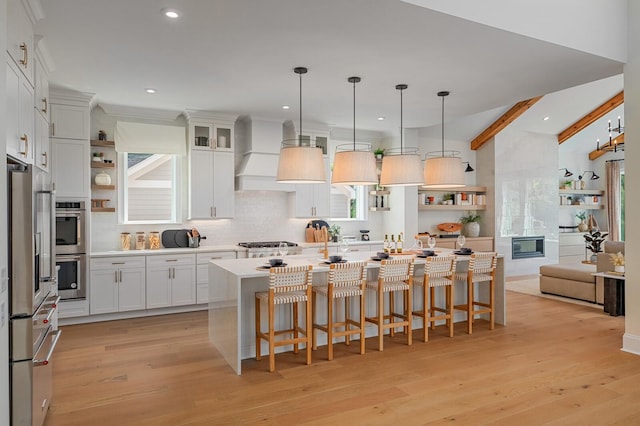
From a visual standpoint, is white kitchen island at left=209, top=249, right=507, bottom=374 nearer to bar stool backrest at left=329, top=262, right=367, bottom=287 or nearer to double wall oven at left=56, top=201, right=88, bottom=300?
bar stool backrest at left=329, top=262, right=367, bottom=287

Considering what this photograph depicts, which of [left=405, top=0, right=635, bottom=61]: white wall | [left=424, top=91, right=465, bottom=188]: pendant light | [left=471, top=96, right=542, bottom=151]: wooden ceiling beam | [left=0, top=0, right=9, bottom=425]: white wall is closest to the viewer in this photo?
[left=0, top=0, right=9, bottom=425]: white wall

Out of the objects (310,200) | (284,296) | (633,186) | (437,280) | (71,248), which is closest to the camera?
(284,296)

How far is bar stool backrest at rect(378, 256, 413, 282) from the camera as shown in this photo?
14.6 feet

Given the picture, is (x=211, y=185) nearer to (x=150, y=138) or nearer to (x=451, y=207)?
(x=150, y=138)

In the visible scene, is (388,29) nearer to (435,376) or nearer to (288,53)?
(288,53)

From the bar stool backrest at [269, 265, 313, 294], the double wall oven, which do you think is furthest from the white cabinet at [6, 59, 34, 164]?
the double wall oven

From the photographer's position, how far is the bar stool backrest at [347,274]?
4.17 metres

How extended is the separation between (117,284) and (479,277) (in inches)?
170

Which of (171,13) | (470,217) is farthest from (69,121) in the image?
(470,217)

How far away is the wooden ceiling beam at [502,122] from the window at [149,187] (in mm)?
5918

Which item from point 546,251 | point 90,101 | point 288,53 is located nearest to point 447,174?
point 288,53

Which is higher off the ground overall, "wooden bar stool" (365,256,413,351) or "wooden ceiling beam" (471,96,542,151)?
"wooden ceiling beam" (471,96,542,151)

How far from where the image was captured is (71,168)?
5.42 meters

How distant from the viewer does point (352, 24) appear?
3381 millimetres
